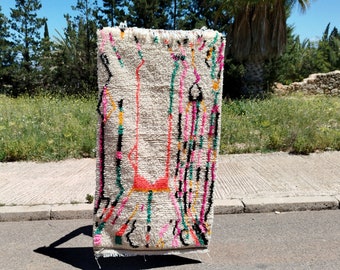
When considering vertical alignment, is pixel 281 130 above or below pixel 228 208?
above

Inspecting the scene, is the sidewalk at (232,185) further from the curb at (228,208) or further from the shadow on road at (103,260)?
the shadow on road at (103,260)

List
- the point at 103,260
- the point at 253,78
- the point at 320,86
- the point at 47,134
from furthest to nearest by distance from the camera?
the point at 320,86
the point at 253,78
the point at 47,134
the point at 103,260

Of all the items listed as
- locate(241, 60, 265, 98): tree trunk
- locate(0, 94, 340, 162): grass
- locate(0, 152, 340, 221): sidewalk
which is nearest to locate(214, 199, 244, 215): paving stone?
locate(0, 152, 340, 221): sidewalk

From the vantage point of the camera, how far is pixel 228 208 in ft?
14.6

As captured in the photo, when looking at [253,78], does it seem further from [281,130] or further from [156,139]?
[156,139]

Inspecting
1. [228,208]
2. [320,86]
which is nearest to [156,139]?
[228,208]

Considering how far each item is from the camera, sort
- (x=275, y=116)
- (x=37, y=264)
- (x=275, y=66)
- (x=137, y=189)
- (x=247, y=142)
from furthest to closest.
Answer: (x=275, y=66) < (x=275, y=116) < (x=247, y=142) < (x=37, y=264) < (x=137, y=189)

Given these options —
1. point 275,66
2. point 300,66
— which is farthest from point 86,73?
point 300,66

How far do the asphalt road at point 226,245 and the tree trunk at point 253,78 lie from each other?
1121 centimetres

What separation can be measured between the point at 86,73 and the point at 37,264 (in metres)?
16.0

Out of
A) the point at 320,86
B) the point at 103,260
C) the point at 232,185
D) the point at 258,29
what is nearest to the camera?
the point at 103,260

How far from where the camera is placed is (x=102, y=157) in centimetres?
A: 293

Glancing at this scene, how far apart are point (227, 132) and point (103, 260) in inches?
186

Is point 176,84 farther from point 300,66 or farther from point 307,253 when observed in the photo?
point 300,66
